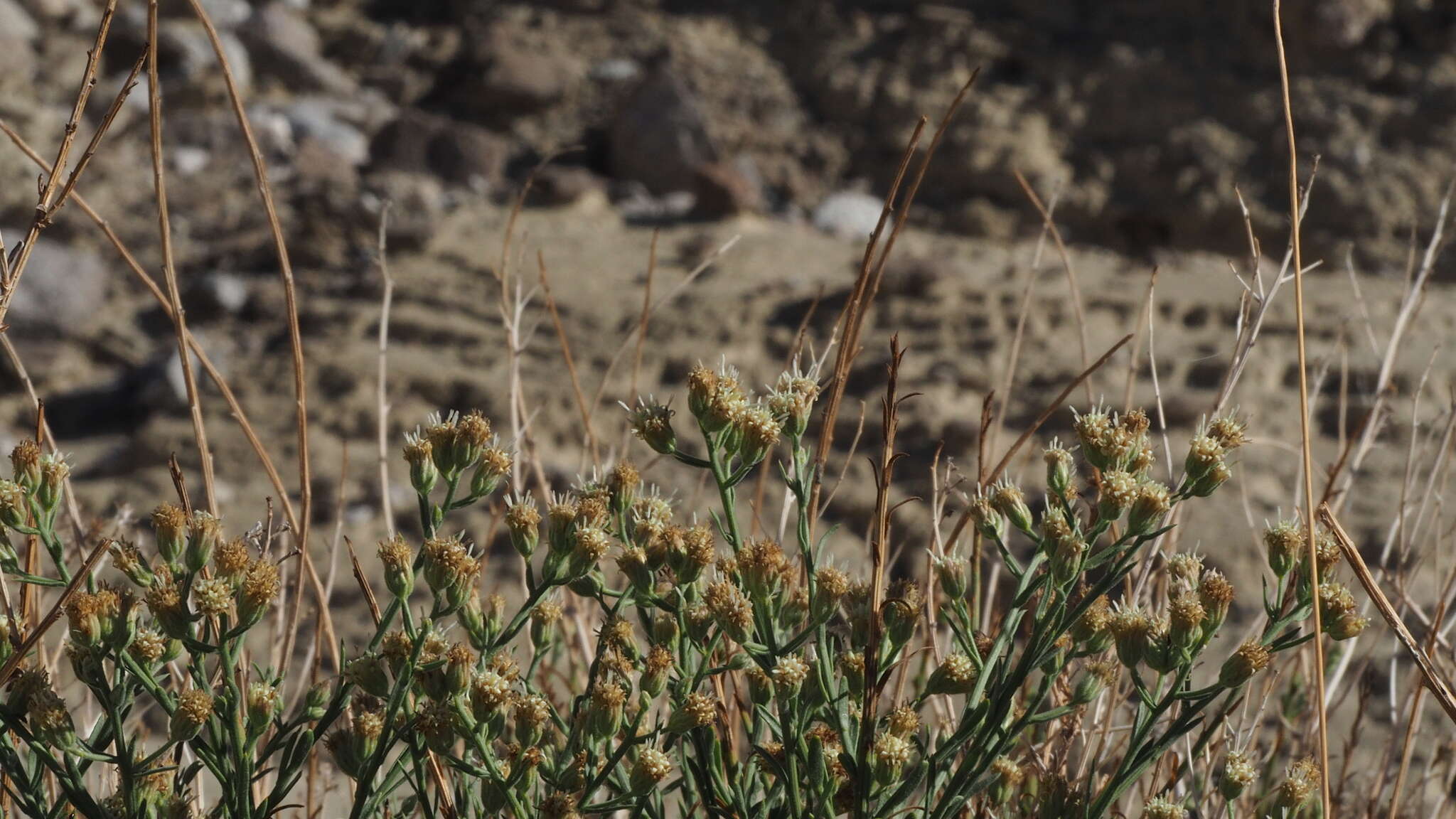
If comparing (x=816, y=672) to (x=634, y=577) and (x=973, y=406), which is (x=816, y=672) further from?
(x=973, y=406)

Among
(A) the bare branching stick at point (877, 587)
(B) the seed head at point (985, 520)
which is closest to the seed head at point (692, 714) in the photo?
(A) the bare branching stick at point (877, 587)

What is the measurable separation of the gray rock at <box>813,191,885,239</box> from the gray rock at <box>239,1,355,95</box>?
2.56 metres

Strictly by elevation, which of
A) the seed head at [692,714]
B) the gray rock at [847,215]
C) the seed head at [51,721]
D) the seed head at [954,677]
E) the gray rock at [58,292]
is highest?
the seed head at [954,677]

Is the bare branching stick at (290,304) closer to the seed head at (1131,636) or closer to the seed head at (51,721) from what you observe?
the seed head at (51,721)

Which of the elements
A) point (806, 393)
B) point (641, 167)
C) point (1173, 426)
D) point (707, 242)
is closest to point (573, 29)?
point (641, 167)

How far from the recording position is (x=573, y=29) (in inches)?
268

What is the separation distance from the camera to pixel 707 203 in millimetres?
5395

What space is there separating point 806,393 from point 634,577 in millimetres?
189

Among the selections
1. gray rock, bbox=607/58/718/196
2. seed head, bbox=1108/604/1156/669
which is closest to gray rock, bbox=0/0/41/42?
gray rock, bbox=607/58/718/196

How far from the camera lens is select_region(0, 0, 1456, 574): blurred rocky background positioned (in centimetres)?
409

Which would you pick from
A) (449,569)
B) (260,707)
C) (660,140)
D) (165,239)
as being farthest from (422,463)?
(660,140)

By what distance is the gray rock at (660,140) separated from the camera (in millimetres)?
5719

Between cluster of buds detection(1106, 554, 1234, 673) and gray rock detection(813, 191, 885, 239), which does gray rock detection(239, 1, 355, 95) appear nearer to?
gray rock detection(813, 191, 885, 239)

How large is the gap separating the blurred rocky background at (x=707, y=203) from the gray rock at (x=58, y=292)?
0.03 ft
